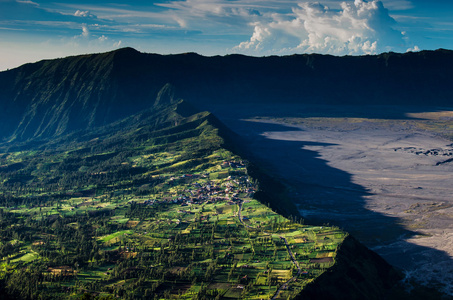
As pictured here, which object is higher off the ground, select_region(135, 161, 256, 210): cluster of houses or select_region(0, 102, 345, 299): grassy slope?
select_region(135, 161, 256, 210): cluster of houses

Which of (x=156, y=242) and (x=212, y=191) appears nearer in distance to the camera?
(x=156, y=242)

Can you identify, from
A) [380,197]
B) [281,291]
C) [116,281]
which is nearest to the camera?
[281,291]

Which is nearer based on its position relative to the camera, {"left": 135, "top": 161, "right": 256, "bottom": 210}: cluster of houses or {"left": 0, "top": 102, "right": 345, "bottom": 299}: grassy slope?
{"left": 0, "top": 102, "right": 345, "bottom": 299}: grassy slope

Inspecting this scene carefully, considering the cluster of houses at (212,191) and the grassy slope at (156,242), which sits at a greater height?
the cluster of houses at (212,191)

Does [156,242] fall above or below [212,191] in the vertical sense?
below

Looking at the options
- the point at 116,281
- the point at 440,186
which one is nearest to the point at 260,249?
the point at 116,281

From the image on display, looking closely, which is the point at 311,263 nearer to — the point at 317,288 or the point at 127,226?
the point at 317,288

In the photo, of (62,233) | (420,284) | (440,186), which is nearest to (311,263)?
(420,284)

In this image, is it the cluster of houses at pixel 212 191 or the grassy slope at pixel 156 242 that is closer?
the grassy slope at pixel 156 242

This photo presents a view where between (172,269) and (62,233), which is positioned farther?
(62,233)

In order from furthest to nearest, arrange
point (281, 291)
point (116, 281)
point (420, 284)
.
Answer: point (420, 284), point (116, 281), point (281, 291)
